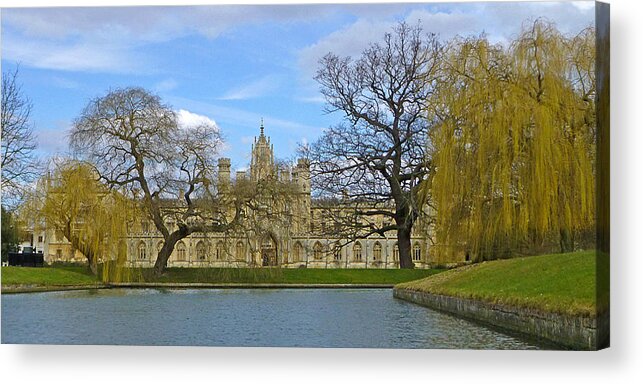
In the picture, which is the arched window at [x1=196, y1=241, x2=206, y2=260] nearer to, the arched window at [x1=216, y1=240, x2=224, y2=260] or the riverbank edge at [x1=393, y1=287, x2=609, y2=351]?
the arched window at [x1=216, y1=240, x2=224, y2=260]

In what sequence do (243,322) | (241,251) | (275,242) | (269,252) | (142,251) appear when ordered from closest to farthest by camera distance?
(243,322)
(142,251)
(269,252)
(275,242)
(241,251)

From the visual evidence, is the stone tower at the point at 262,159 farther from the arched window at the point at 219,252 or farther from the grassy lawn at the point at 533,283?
the grassy lawn at the point at 533,283

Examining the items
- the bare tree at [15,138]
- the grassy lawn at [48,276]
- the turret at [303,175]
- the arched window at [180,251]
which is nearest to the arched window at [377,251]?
the turret at [303,175]

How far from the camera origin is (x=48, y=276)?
493 inches

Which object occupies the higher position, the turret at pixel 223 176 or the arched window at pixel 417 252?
the turret at pixel 223 176

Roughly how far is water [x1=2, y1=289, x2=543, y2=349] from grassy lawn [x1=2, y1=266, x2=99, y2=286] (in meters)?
0.25

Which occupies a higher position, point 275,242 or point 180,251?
point 275,242

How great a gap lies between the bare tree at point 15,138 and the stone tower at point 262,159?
2.95m

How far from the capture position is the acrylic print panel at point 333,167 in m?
10.4

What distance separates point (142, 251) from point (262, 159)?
2.29 meters

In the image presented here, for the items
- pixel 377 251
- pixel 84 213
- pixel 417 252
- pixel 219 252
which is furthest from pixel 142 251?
pixel 417 252

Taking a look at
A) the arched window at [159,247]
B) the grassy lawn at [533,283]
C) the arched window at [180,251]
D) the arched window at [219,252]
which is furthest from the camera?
the arched window at [219,252]

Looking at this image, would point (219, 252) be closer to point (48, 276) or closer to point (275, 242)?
point (275, 242)

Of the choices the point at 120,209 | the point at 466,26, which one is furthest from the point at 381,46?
the point at 120,209
